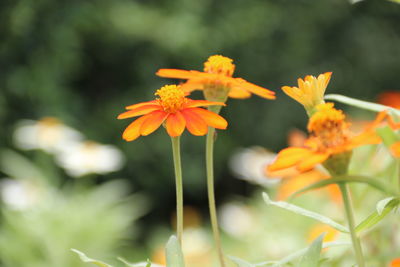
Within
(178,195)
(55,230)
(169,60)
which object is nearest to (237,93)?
(178,195)

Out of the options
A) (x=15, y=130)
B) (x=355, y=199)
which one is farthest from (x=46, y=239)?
(x=15, y=130)

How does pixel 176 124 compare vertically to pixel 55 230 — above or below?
below

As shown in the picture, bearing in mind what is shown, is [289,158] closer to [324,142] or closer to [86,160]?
[324,142]

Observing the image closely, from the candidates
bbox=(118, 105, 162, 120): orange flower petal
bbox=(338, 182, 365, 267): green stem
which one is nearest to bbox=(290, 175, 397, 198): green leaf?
bbox=(338, 182, 365, 267): green stem

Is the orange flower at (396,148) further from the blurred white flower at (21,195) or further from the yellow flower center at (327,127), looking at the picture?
the blurred white flower at (21,195)

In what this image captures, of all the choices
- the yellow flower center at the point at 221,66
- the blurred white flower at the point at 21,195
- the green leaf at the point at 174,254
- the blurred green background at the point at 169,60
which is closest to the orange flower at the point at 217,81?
the yellow flower center at the point at 221,66

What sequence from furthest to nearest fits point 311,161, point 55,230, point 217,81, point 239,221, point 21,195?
point 239,221 → point 21,195 → point 55,230 → point 217,81 → point 311,161

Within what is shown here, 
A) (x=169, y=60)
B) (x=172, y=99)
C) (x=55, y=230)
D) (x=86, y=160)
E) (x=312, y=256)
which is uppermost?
(x=169, y=60)
